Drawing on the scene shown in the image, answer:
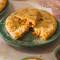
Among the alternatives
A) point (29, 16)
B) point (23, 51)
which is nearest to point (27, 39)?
point (23, 51)

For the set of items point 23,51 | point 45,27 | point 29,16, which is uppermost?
point 29,16

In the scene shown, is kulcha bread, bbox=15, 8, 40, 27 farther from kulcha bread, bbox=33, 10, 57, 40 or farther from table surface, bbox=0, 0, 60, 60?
table surface, bbox=0, 0, 60, 60

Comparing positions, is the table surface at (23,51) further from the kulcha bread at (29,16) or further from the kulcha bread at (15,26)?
the kulcha bread at (29,16)

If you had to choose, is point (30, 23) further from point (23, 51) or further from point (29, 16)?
point (23, 51)

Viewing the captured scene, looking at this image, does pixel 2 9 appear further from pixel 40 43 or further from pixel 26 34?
pixel 40 43

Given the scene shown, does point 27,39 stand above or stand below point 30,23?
below

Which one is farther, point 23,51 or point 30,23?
point 30,23

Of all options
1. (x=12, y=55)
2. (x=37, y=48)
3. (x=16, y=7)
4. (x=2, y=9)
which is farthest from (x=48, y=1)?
(x=12, y=55)

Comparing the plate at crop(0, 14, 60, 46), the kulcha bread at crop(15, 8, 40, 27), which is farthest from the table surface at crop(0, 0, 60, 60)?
the kulcha bread at crop(15, 8, 40, 27)
